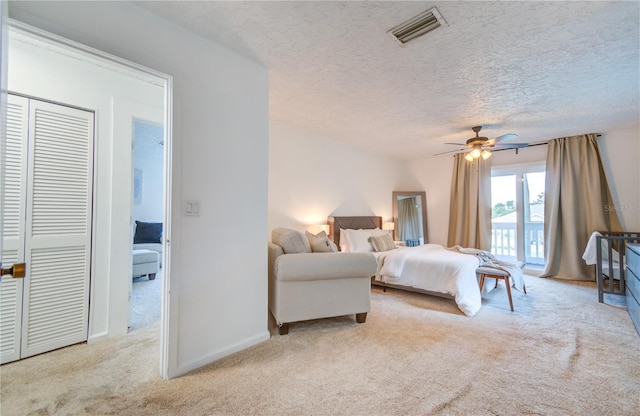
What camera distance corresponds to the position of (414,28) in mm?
1809

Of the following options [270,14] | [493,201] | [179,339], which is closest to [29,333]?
[179,339]

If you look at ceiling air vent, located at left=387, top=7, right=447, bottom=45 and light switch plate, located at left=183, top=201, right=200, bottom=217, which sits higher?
ceiling air vent, located at left=387, top=7, right=447, bottom=45

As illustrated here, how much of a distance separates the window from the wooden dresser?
209 centimetres

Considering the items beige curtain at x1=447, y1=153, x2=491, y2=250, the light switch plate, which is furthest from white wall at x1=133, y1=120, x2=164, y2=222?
beige curtain at x1=447, y1=153, x2=491, y2=250

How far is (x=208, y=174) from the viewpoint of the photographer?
199 centimetres

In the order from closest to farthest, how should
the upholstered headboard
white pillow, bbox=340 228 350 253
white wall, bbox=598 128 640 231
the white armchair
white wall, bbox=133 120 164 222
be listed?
the white armchair, white wall, bbox=598 128 640 231, white pillow, bbox=340 228 350 253, the upholstered headboard, white wall, bbox=133 120 164 222

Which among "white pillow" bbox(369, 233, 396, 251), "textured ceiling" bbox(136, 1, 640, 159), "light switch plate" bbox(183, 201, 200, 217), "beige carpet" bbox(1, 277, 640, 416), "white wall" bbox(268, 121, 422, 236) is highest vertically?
"textured ceiling" bbox(136, 1, 640, 159)

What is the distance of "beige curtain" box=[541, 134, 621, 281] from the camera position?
4164 mm

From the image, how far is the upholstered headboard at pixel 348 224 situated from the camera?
171 inches

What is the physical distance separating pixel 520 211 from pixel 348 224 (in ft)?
10.6

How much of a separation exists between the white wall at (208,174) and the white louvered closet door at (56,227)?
3.57 ft

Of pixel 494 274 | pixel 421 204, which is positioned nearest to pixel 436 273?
pixel 494 274

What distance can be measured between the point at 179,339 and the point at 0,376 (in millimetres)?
1163

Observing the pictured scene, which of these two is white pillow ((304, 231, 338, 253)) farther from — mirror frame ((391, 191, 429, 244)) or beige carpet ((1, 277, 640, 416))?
mirror frame ((391, 191, 429, 244))
